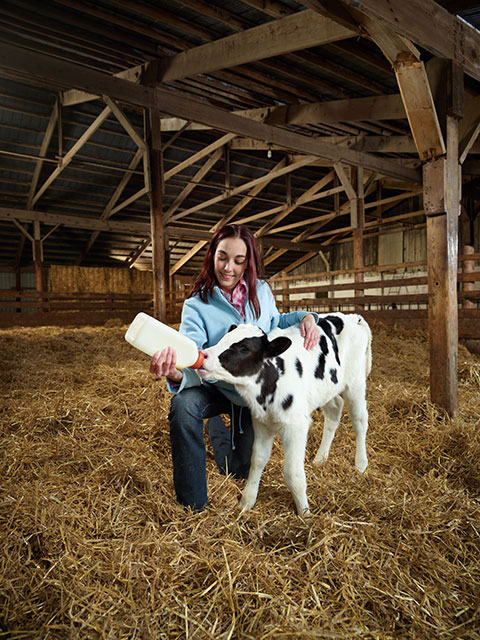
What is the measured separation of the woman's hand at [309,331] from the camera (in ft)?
7.54

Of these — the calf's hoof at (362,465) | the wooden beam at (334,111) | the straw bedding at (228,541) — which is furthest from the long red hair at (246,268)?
the wooden beam at (334,111)

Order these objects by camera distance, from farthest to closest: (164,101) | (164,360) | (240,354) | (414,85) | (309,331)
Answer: (164,101) → (414,85) → (309,331) → (240,354) → (164,360)

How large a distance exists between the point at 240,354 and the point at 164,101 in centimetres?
663

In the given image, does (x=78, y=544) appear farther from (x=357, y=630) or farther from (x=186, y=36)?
(x=186, y=36)

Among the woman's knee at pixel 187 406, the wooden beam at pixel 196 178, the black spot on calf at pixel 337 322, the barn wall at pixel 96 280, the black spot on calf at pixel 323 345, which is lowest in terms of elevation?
the woman's knee at pixel 187 406

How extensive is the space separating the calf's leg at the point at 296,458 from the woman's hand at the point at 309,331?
428mm

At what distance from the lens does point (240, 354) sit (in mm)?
1971

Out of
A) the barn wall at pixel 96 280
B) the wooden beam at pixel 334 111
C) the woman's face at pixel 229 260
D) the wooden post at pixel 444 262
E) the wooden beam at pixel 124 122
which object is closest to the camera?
the woman's face at pixel 229 260

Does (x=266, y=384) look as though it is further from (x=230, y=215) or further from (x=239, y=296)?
(x=230, y=215)

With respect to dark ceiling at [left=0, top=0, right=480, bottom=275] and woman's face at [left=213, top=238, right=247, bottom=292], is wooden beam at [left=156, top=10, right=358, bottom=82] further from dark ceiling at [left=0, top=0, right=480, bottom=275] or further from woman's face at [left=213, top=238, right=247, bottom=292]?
woman's face at [left=213, top=238, right=247, bottom=292]

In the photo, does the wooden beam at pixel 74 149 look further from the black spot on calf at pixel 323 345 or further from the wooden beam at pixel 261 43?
the black spot on calf at pixel 323 345

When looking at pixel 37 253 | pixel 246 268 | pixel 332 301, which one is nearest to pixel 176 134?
Answer: pixel 332 301

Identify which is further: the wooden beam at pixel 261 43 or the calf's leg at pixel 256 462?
the wooden beam at pixel 261 43

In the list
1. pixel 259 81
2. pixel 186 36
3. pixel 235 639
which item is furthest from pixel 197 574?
pixel 259 81
